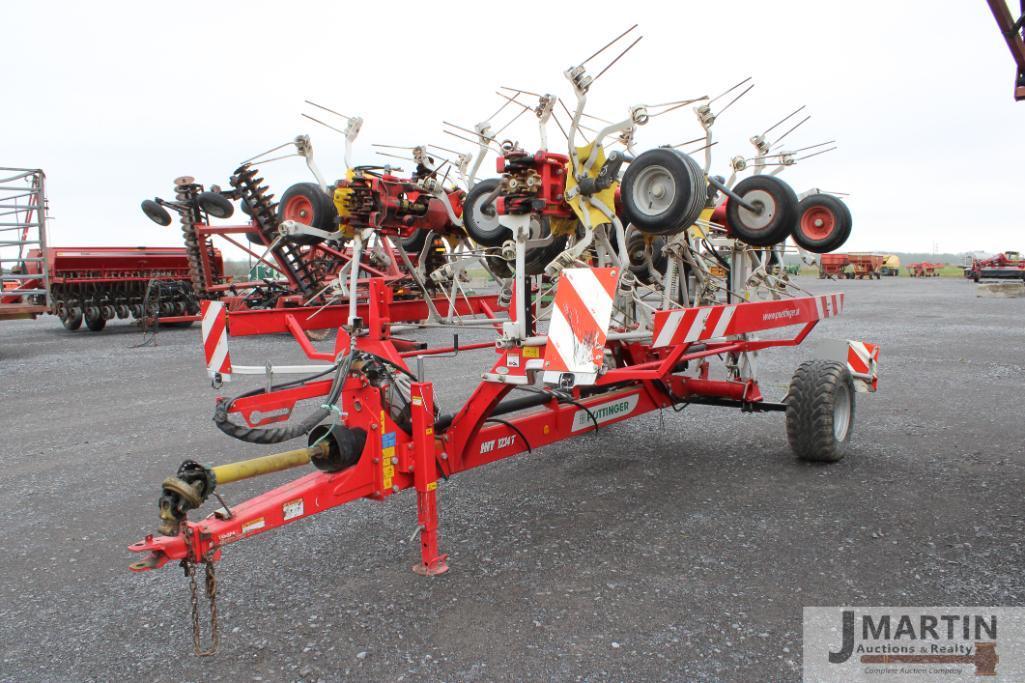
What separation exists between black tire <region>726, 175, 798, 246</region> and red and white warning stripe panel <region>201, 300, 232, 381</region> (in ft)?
12.8

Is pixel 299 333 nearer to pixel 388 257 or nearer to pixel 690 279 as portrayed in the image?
pixel 388 257

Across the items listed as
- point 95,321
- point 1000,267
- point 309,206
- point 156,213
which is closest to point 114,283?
point 95,321

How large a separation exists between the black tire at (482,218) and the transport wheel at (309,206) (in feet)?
3.66

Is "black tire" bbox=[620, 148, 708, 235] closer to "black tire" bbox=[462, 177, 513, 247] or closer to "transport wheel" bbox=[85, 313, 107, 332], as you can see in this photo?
"black tire" bbox=[462, 177, 513, 247]

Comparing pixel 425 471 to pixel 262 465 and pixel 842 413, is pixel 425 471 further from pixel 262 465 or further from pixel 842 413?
pixel 842 413

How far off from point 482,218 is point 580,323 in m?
2.14

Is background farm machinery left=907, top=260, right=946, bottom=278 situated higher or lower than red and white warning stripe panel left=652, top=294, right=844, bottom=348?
higher

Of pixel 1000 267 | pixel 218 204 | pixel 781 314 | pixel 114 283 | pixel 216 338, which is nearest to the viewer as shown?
pixel 216 338

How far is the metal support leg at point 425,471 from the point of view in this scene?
386 centimetres

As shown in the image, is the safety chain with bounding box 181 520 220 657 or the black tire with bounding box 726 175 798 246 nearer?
the safety chain with bounding box 181 520 220 657

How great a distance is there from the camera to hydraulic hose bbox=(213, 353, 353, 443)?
146 inches

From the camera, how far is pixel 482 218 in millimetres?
5840

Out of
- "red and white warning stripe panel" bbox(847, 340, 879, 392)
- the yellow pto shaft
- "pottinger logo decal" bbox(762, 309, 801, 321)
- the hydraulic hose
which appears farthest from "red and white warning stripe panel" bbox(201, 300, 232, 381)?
"red and white warning stripe panel" bbox(847, 340, 879, 392)

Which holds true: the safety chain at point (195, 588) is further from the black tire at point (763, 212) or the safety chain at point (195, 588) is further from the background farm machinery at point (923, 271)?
the background farm machinery at point (923, 271)
